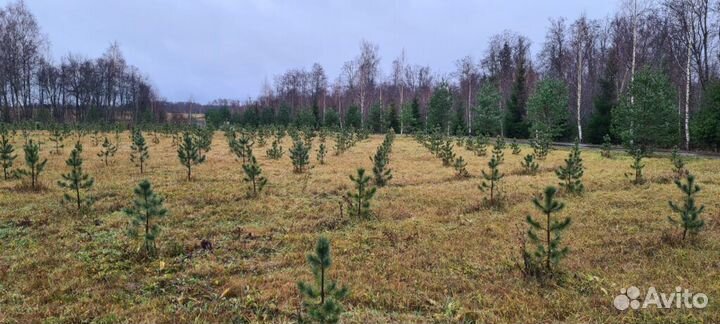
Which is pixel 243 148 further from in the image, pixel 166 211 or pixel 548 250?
pixel 548 250

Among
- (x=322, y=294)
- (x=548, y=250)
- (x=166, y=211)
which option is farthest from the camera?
(x=166, y=211)

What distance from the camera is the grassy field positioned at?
4.20 m

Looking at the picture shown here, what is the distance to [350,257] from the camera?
5.91 meters

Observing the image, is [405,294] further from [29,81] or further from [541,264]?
[29,81]

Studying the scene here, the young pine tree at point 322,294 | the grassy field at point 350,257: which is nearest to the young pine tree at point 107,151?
the grassy field at point 350,257

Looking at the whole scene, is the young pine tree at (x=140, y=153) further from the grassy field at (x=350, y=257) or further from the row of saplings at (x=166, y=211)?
the grassy field at (x=350, y=257)

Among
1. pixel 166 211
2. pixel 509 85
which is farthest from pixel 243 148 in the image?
pixel 509 85

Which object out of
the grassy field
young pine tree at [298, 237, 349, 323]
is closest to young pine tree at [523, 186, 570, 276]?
the grassy field

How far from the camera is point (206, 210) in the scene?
8.51 metres

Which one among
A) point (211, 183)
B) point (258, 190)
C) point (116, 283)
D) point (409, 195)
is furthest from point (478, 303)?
point (211, 183)

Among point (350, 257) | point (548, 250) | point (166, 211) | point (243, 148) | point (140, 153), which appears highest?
point (243, 148)

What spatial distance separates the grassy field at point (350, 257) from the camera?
165 inches

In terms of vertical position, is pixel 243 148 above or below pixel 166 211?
above

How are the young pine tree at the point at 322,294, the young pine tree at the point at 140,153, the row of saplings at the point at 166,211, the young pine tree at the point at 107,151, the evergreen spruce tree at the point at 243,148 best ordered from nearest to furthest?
1. the young pine tree at the point at 322,294
2. the row of saplings at the point at 166,211
3. the young pine tree at the point at 140,153
4. the evergreen spruce tree at the point at 243,148
5. the young pine tree at the point at 107,151
